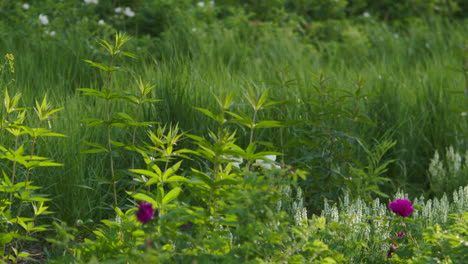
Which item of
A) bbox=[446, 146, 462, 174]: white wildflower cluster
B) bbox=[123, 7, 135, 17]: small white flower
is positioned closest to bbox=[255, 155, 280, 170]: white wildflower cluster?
bbox=[446, 146, 462, 174]: white wildflower cluster

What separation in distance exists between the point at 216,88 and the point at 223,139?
182 cm

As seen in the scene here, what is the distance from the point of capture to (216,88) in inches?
178

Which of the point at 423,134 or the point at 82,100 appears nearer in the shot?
the point at 82,100

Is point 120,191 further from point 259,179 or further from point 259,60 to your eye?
point 259,60

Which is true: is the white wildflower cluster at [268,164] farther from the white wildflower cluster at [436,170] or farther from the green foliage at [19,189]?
the white wildflower cluster at [436,170]

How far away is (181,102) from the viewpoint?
410 cm

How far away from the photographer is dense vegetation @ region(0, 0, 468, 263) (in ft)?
8.48

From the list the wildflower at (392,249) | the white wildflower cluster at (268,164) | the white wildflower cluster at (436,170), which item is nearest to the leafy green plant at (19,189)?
the white wildflower cluster at (268,164)

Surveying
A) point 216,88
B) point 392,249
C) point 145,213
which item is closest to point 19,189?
point 145,213

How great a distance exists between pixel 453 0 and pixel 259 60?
17.2ft

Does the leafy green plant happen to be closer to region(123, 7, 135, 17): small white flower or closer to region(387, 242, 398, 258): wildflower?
region(387, 242, 398, 258): wildflower

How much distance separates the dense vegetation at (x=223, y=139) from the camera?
2584 mm

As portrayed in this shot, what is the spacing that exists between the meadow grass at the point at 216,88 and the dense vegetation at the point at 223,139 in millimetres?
17

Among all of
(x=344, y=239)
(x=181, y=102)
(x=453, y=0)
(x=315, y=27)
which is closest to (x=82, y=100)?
(x=181, y=102)
